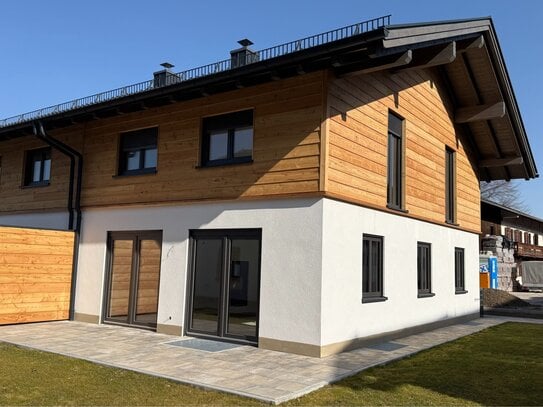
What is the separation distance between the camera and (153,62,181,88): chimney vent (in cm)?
1388

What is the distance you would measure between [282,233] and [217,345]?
89.7 inches

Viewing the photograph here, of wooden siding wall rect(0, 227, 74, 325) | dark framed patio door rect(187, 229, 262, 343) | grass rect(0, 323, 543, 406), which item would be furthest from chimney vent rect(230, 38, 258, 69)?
grass rect(0, 323, 543, 406)

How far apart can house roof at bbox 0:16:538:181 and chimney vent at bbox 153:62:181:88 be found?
0.09 metres

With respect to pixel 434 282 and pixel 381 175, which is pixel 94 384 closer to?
pixel 381 175

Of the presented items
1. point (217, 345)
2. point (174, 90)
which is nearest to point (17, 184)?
point (174, 90)

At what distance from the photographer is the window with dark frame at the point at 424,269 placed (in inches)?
455

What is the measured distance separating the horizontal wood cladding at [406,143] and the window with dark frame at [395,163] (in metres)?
0.18

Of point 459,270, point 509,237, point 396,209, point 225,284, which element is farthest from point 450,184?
point 509,237

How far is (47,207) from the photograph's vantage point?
41.7 feet

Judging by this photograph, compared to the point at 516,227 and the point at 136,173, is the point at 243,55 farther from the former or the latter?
the point at 516,227

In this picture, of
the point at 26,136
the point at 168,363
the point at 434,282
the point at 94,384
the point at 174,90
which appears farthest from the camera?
the point at 26,136

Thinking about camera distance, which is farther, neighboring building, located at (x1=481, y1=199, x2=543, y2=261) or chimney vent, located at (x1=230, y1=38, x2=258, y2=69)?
neighboring building, located at (x1=481, y1=199, x2=543, y2=261)

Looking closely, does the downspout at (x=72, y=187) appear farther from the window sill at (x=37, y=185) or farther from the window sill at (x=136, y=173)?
the window sill at (x=136, y=173)

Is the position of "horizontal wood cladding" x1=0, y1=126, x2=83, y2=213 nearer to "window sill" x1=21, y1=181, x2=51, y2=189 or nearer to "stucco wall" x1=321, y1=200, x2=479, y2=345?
"window sill" x1=21, y1=181, x2=51, y2=189
